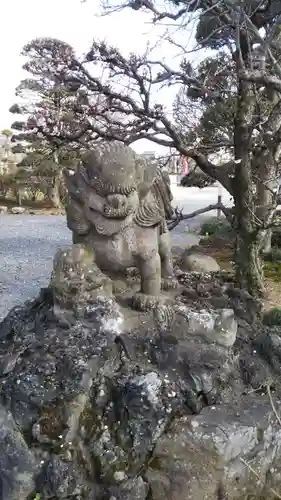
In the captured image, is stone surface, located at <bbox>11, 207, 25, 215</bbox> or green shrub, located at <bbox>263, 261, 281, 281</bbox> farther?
stone surface, located at <bbox>11, 207, 25, 215</bbox>

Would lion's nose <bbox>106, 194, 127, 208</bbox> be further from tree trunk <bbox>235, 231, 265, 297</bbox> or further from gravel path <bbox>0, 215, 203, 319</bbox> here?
gravel path <bbox>0, 215, 203, 319</bbox>

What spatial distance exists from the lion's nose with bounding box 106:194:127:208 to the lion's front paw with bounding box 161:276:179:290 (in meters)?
0.68

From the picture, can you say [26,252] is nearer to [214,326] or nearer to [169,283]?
[169,283]

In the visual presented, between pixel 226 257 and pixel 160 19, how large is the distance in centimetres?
511

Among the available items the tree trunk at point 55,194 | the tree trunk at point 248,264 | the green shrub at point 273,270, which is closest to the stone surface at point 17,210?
the tree trunk at point 55,194

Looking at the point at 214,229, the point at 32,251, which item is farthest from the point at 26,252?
the point at 214,229

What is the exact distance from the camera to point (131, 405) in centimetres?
216

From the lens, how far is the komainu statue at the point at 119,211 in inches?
96.7


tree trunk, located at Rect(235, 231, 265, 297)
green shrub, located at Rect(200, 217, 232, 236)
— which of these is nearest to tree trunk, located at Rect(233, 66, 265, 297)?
tree trunk, located at Rect(235, 231, 265, 297)

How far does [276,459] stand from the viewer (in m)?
2.26

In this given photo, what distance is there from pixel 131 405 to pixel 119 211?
101 centimetres

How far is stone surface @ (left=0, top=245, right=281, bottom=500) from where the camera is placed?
6.85 ft

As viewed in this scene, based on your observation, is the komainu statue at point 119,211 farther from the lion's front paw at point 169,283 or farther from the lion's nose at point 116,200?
the lion's front paw at point 169,283

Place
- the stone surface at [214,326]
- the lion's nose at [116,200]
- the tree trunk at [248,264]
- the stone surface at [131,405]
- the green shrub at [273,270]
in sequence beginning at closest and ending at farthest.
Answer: the stone surface at [131,405], the lion's nose at [116,200], the stone surface at [214,326], the tree trunk at [248,264], the green shrub at [273,270]
